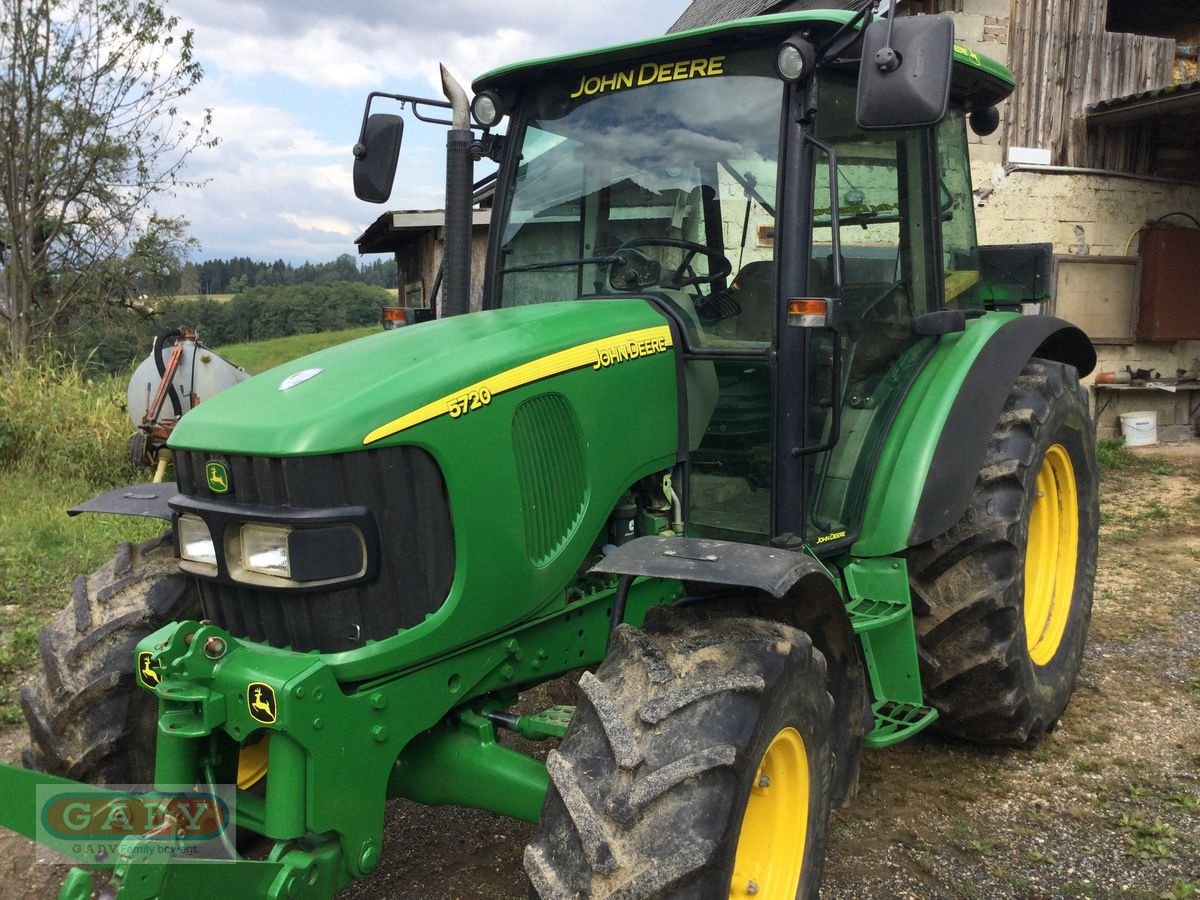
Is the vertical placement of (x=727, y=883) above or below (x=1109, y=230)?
below

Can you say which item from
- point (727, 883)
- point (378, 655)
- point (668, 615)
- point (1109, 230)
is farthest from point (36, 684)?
point (1109, 230)

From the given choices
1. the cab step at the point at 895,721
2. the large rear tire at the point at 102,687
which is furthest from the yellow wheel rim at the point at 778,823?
the large rear tire at the point at 102,687

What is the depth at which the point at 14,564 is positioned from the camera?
6.22 metres

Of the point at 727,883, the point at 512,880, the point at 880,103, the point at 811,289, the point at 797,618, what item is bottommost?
the point at 512,880

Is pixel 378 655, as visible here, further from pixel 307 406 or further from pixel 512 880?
pixel 512 880

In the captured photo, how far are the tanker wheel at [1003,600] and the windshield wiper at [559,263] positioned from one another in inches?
56.1

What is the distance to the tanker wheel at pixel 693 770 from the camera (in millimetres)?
2113

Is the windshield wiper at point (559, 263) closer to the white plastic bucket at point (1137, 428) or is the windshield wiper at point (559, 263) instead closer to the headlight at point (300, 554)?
the headlight at point (300, 554)

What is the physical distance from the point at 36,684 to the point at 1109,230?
34.1ft

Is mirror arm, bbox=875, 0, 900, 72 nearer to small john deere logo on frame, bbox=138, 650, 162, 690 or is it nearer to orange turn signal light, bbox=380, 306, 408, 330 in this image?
orange turn signal light, bbox=380, 306, 408, 330

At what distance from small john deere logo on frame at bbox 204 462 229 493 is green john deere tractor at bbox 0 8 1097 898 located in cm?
1

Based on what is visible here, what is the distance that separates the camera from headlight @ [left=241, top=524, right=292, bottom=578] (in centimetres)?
237

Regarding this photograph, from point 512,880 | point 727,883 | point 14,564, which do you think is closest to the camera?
point 727,883

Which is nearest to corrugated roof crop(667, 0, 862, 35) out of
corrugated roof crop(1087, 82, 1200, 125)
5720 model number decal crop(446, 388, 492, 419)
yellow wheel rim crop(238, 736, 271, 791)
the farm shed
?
corrugated roof crop(1087, 82, 1200, 125)
